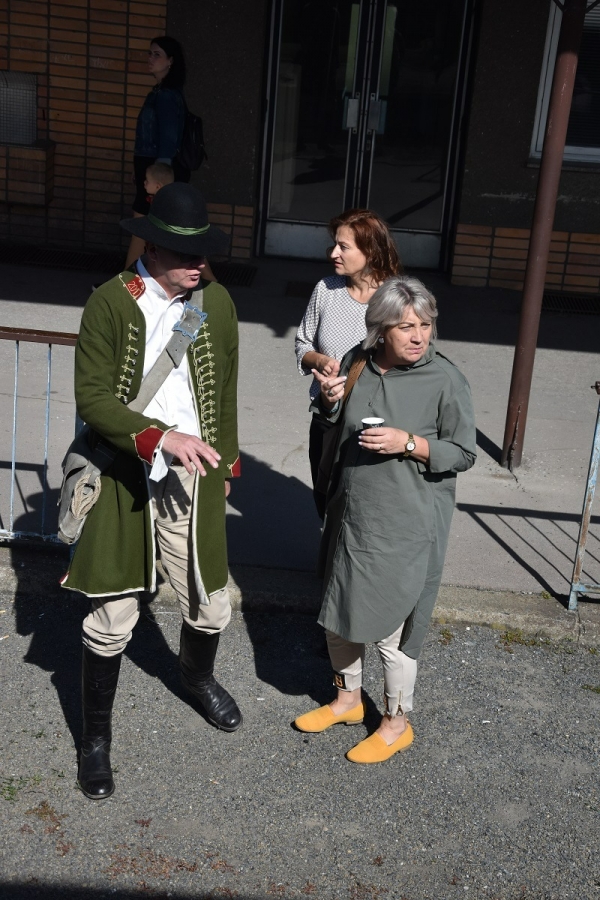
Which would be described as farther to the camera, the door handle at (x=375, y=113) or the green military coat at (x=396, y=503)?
the door handle at (x=375, y=113)

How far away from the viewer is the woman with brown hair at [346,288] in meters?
4.10

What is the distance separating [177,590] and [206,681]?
427mm

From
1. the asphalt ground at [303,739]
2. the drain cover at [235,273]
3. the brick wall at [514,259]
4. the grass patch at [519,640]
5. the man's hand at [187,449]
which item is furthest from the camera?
the brick wall at [514,259]

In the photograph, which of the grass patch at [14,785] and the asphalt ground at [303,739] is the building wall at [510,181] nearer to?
the asphalt ground at [303,739]

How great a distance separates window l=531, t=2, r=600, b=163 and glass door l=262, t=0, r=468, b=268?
0.75 metres

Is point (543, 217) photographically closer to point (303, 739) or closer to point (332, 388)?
point (332, 388)

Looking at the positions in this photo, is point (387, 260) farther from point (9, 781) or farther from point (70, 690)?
point (9, 781)

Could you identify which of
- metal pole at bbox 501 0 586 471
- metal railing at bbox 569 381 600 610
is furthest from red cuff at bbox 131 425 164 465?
metal pole at bbox 501 0 586 471

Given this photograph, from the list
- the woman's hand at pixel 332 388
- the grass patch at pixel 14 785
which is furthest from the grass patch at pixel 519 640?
the grass patch at pixel 14 785

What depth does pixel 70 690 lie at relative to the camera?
4094 mm

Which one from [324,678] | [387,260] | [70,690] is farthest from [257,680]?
[387,260]

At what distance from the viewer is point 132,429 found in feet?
10.7

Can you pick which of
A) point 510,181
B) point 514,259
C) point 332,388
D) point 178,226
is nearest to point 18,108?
point 510,181

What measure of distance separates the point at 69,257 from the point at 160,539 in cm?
625
